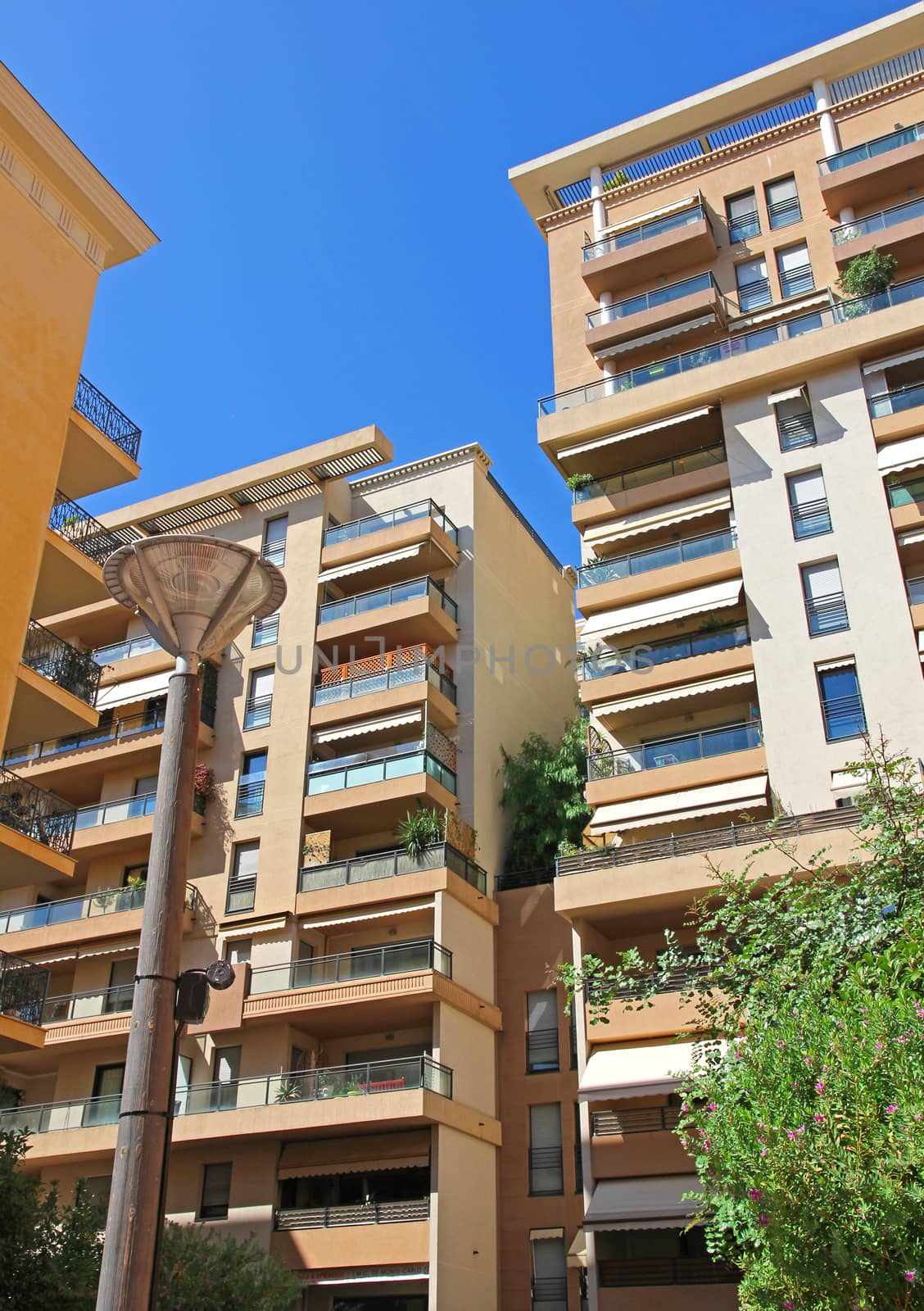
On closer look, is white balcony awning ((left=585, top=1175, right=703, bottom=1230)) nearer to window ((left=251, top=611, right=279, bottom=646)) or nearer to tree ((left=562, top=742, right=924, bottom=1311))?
tree ((left=562, top=742, right=924, bottom=1311))

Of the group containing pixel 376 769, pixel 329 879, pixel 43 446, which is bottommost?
pixel 329 879

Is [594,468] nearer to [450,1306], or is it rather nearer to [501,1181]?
[501,1181]

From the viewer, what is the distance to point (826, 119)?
110ft

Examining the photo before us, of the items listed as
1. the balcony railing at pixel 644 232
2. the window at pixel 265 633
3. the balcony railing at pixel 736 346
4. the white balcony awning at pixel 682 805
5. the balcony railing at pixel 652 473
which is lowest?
the white balcony awning at pixel 682 805

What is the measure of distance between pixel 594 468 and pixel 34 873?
64.5 ft

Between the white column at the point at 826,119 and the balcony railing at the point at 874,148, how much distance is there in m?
0.59

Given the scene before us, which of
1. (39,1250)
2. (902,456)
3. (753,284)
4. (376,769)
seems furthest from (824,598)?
(39,1250)

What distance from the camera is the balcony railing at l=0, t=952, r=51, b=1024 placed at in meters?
19.1

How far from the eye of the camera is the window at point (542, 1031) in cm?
2842

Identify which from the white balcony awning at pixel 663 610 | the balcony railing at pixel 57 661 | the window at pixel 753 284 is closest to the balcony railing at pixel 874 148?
the window at pixel 753 284

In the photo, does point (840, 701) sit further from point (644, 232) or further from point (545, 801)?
point (644, 232)

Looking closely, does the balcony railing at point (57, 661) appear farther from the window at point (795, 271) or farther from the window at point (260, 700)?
the window at point (795, 271)

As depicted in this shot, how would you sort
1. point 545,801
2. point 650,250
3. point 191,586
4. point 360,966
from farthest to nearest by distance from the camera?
1. point 650,250
2. point 545,801
3. point 360,966
4. point 191,586

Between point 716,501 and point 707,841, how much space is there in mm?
9416
